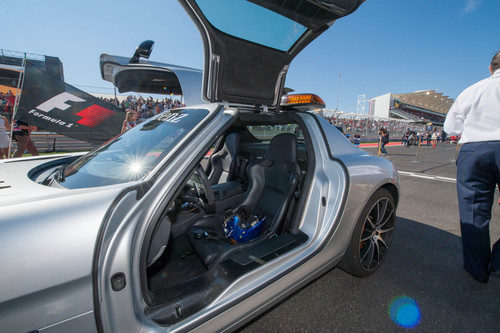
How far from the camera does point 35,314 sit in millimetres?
792

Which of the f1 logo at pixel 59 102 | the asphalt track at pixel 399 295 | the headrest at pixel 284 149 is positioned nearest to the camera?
the asphalt track at pixel 399 295

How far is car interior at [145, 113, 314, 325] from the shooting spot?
4.17 feet

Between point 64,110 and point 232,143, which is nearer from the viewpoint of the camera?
point 232,143

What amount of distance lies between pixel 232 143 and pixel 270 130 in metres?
0.62

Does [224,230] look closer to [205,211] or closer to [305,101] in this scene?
[205,211]

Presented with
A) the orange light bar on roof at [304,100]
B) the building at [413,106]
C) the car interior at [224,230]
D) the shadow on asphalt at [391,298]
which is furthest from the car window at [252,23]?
the building at [413,106]

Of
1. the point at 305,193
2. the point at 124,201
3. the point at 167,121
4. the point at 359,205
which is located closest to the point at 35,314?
the point at 124,201

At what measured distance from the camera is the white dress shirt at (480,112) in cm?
191

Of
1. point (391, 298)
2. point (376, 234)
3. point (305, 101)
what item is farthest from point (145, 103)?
point (391, 298)

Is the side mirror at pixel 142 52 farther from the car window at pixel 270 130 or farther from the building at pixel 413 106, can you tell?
the building at pixel 413 106

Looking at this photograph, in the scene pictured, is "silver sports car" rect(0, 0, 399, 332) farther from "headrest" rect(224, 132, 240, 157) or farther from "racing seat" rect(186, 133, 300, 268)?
"headrest" rect(224, 132, 240, 157)

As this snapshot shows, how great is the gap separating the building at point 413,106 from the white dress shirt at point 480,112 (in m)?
52.7

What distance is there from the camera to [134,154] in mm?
1446

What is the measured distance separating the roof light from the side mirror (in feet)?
4.33
